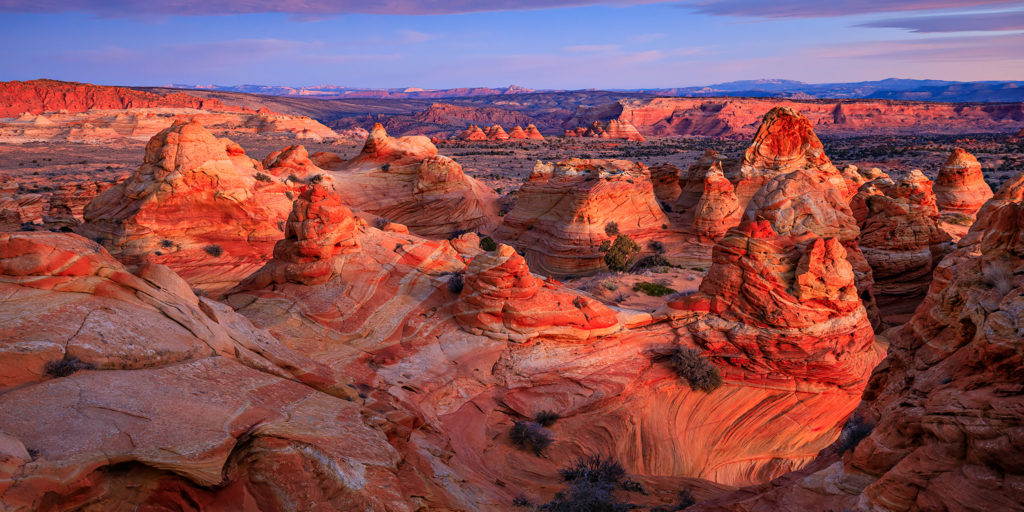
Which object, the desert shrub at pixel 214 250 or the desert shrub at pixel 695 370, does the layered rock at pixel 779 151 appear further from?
the desert shrub at pixel 214 250

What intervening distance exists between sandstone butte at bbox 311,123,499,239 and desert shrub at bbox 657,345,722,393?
21.7 meters

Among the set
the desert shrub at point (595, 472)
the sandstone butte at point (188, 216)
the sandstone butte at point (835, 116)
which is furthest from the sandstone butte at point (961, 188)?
the sandstone butte at point (835, 116)

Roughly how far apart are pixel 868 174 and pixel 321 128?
9893cm

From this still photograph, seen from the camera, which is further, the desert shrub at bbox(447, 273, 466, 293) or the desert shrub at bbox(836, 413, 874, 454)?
the desert shrub at bbox(447, 273, 466, 293)

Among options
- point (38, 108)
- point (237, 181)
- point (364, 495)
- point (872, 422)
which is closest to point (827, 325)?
point (872, 422)

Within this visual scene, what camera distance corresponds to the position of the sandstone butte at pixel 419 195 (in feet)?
115

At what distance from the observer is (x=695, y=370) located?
14648mm

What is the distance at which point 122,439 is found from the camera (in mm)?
5645

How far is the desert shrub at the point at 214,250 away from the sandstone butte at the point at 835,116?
11864 cm

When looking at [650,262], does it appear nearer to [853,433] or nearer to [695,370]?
[695,370]

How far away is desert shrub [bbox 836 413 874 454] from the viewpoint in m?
7.71

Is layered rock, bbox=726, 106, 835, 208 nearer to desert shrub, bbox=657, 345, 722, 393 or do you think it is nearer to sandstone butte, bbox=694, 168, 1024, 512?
desert shrub, bbox=657, 345, 722, 393

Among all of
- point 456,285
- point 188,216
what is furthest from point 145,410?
point 188,216

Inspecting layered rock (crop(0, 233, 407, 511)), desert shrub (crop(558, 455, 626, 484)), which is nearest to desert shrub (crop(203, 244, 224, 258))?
layered rock (crop(0, 233, 407, 511))
